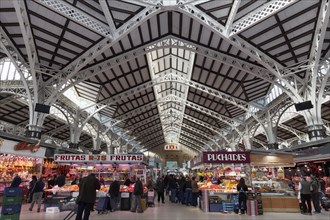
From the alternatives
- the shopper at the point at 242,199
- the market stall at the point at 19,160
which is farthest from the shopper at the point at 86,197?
the market stall at the point at 19,160

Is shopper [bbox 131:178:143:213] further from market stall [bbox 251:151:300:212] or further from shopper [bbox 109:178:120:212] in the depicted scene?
market stall [bbox 251:151:300:212]

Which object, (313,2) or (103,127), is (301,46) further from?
(103,127)

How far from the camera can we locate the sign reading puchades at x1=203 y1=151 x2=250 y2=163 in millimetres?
10867

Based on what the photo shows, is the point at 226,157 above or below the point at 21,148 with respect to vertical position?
below

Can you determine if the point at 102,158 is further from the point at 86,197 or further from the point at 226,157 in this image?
the point at 226,157

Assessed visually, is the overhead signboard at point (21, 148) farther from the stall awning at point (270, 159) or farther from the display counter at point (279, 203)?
the display counter at point (279, 203)

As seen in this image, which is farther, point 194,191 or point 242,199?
point 194,191

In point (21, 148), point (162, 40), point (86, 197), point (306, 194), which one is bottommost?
point (306, 194)

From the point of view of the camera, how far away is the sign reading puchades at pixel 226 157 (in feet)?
35.7

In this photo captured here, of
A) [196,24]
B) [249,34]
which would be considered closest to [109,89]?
[196,24]

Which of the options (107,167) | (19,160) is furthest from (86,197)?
(19,160)

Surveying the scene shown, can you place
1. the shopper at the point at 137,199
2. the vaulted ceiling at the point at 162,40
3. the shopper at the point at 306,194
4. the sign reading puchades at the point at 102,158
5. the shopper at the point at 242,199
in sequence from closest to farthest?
1. the shopper at the point at 306,194
2. the shopper at the point at 242,199
3. the shopper at the point at 137,199
4. the vaulted ceiling at the point at 162,40
5. the sign reading puchades at the point at 102,158

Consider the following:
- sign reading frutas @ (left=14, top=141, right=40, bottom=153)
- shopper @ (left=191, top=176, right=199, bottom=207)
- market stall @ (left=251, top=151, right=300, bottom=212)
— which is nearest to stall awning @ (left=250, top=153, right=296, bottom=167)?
market stall @ (left=251, top=151, right=300, bottom=212)

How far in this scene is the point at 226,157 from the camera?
429 inches
